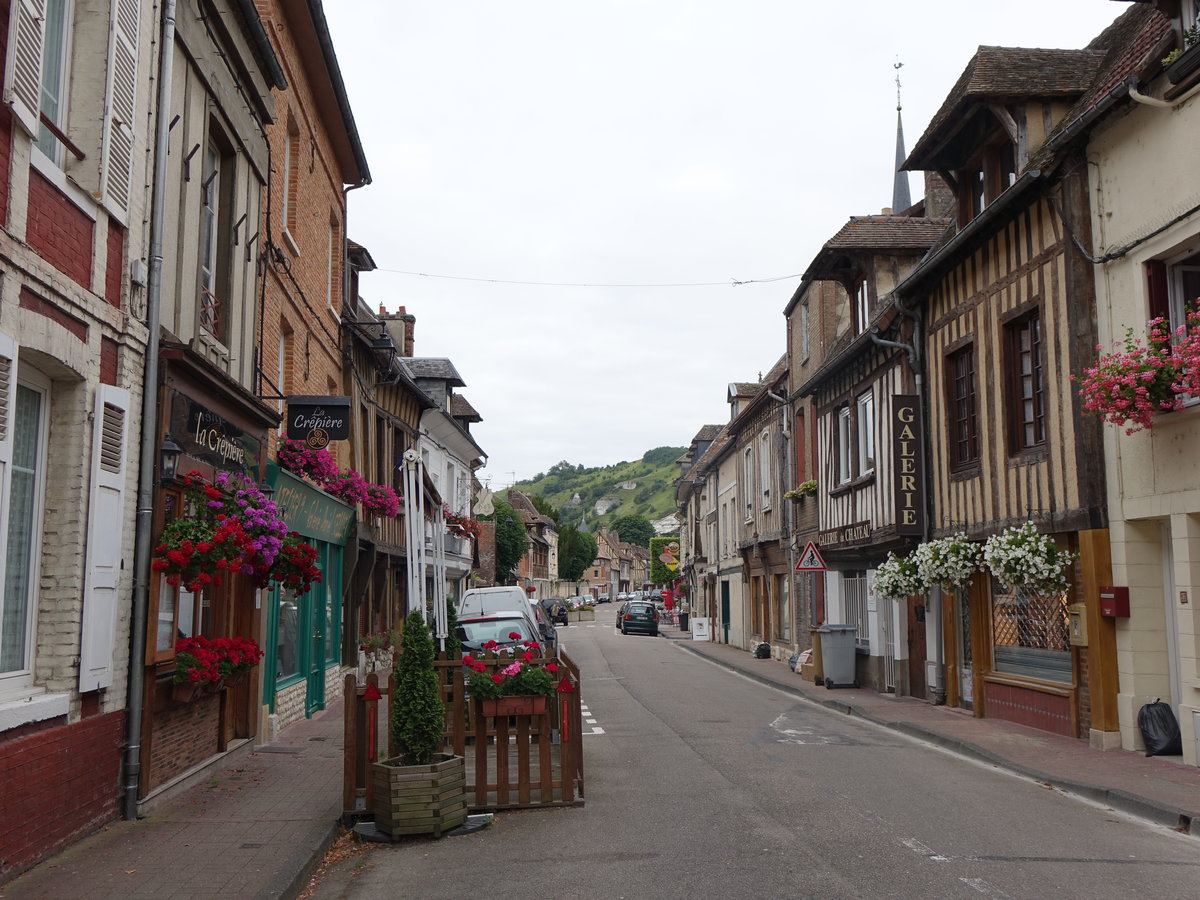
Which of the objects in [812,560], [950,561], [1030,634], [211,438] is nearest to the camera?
[211,438]

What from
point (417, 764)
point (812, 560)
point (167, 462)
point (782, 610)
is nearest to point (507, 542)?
point (782, 610)

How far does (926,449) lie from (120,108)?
39.4ft

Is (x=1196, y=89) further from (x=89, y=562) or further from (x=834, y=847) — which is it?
(x=89, y=562)

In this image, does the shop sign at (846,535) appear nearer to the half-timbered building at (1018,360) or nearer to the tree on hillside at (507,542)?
the half-timbered building at (1018,360)

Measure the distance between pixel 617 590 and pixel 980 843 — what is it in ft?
472

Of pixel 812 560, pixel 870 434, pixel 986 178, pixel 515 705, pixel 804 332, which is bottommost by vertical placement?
pixel 515 705

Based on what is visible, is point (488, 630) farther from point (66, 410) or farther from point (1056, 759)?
point (66, 410)

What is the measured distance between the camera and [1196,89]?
9.96 metres

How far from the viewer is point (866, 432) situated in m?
19.2

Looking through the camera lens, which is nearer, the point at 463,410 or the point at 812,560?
the point at 812,560

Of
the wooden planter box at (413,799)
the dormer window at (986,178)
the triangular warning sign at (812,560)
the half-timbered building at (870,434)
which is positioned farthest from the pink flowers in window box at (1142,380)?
the triangular warning sign at (812,560)

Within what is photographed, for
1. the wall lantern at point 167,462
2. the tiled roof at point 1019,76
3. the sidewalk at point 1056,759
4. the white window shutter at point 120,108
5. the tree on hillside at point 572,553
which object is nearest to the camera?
the white window shutter at point 120,108

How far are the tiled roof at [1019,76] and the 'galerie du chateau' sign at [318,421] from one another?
8.76 meters

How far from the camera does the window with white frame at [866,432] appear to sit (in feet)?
61.3
